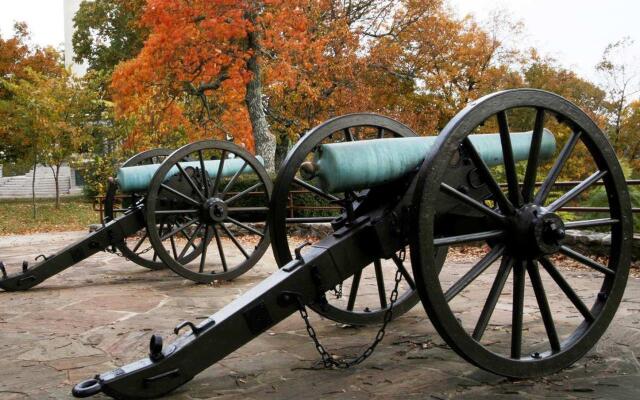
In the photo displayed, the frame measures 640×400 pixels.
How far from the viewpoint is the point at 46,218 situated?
1831cm

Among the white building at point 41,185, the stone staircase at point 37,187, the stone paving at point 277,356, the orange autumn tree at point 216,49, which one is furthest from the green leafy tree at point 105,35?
the stone paving at point 277,356

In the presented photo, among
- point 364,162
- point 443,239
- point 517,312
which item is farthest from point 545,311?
point 364,162

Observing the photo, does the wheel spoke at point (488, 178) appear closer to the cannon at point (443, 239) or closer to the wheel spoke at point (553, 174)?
the cannon at point (443, 239)

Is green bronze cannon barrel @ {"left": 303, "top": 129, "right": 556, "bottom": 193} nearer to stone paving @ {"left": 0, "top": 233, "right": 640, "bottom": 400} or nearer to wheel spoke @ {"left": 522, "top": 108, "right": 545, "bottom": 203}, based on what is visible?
wheel spoke @ {"left": 522, "top": 108, "right": 545, "bottom": 203}

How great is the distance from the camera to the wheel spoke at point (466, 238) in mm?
2752

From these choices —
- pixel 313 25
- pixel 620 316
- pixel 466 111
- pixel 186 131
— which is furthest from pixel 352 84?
pixel 466 111

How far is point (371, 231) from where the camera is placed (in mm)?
3105

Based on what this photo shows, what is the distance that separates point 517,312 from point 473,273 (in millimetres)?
291

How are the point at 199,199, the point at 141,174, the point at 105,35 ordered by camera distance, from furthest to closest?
the point at 105,35 < the point at 141,174 < the point at 199,199

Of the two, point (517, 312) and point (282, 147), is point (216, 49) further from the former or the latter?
point (517, 312)

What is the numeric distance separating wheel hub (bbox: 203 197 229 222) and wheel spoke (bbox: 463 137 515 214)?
4.02m

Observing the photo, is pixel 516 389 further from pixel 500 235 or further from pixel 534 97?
pixel 534 97

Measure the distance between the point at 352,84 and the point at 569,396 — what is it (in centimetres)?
1723

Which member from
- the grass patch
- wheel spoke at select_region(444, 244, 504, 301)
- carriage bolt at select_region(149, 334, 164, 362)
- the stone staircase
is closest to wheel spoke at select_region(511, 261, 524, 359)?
wheel spoke at select_region(444, 244, 504, 301)
